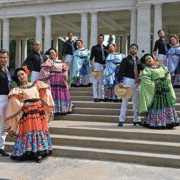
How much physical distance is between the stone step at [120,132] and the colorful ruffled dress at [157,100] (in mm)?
279

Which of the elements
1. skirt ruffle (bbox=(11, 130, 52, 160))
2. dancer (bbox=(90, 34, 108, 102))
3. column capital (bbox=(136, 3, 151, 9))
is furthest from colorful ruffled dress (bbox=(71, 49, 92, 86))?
column capital (bbox=(136, 3, 151, 9))

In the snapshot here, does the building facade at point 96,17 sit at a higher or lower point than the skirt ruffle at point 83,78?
higher

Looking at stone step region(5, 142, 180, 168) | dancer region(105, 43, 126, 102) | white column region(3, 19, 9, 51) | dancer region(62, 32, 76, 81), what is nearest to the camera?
stone step region(5, 142, 180, 168)

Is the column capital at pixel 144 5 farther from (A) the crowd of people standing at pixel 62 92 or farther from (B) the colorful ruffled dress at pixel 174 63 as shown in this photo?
(B) the colorful ruffled dress at pixel 174 63

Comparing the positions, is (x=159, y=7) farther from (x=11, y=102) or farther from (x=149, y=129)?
(x=11, y=102)

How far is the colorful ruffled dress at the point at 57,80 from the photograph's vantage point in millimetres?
8055

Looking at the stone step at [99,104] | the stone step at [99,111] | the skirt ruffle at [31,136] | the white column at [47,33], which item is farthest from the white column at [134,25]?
the skirt ruffle at [31,136]

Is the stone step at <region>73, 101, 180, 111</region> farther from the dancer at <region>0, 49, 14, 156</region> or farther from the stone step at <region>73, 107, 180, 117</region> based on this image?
the dancer at <region>0, 49, 14, 156</region>

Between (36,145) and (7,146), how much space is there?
1.31 metres

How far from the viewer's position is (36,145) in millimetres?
5586

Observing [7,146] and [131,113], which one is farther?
[131,113]

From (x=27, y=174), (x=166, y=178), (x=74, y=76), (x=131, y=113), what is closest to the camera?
(x=166, y=178)

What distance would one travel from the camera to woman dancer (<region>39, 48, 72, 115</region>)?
804 centimetres

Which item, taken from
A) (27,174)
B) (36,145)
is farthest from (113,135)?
(27,174)
